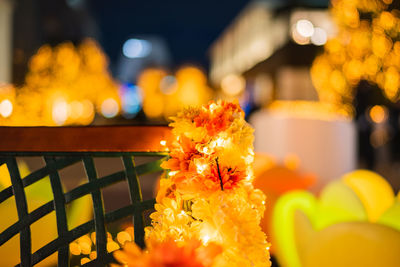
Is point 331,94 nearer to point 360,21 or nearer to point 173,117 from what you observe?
point 360,21

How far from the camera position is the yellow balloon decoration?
2.47m

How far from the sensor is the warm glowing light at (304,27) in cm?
1881

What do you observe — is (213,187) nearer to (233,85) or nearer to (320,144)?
(320,144)

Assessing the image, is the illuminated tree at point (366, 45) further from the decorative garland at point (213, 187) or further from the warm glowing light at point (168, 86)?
the warm glowing light at point (168, 86)

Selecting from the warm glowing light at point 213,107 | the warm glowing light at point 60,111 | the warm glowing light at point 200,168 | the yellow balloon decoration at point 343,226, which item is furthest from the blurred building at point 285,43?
the warm glowing light at point 200,168

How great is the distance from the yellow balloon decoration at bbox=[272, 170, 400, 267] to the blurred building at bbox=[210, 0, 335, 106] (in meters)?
13.0

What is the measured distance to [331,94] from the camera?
35.5 feet

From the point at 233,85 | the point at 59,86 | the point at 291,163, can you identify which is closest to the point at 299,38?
the point at 59,86

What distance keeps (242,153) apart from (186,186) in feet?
0.77

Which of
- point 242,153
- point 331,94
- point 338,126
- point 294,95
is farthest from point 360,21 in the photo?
point 294,95

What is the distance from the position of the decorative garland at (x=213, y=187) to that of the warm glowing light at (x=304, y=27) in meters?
18.2

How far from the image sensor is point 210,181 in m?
1.53

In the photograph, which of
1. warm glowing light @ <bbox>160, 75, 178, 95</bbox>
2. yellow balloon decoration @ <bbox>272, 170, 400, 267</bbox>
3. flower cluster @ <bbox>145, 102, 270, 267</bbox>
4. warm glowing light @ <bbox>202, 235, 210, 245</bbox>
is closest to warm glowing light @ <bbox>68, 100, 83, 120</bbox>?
yellow balloon decoration @ <bbox>272, 170, 400, 267</bbox>

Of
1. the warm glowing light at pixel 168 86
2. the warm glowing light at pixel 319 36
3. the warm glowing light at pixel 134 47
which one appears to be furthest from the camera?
the warm glowing light at pixel 134 47
